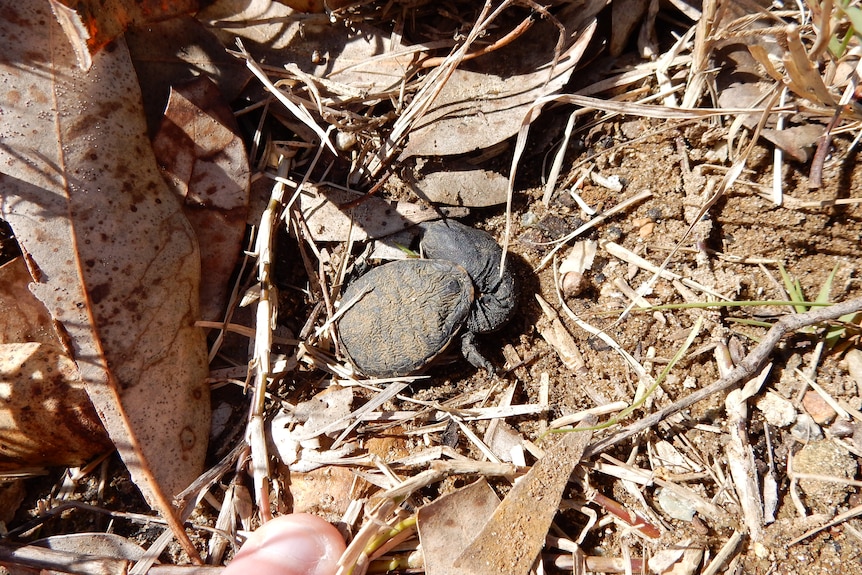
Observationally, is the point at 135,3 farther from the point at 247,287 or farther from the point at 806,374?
the point at 806,374

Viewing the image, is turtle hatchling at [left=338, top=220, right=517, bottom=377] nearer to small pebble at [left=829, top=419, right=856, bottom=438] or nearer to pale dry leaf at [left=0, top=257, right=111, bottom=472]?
pale dry leaf at [left=0, top=257, right=111, bottom=472]

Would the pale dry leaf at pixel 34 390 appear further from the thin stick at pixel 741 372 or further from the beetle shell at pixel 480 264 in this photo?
the thin stick at pixel 741 372

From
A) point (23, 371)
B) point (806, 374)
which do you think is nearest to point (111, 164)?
point (23, 371)

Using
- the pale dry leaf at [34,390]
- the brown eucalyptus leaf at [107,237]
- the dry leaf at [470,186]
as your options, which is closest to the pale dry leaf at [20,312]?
the pale dry leaf at [34,390]

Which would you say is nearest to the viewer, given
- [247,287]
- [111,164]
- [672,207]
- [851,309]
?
[851,309]

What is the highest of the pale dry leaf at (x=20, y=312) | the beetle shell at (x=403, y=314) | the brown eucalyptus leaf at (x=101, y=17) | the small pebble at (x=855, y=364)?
the brown eucalyptus leaf at (x=101, y=17)

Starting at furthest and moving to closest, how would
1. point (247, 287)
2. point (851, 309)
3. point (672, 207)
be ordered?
1. point (247, 287)
2. point (672, 207)
3. point (851, 309)

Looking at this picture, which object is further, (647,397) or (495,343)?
(495,343)
